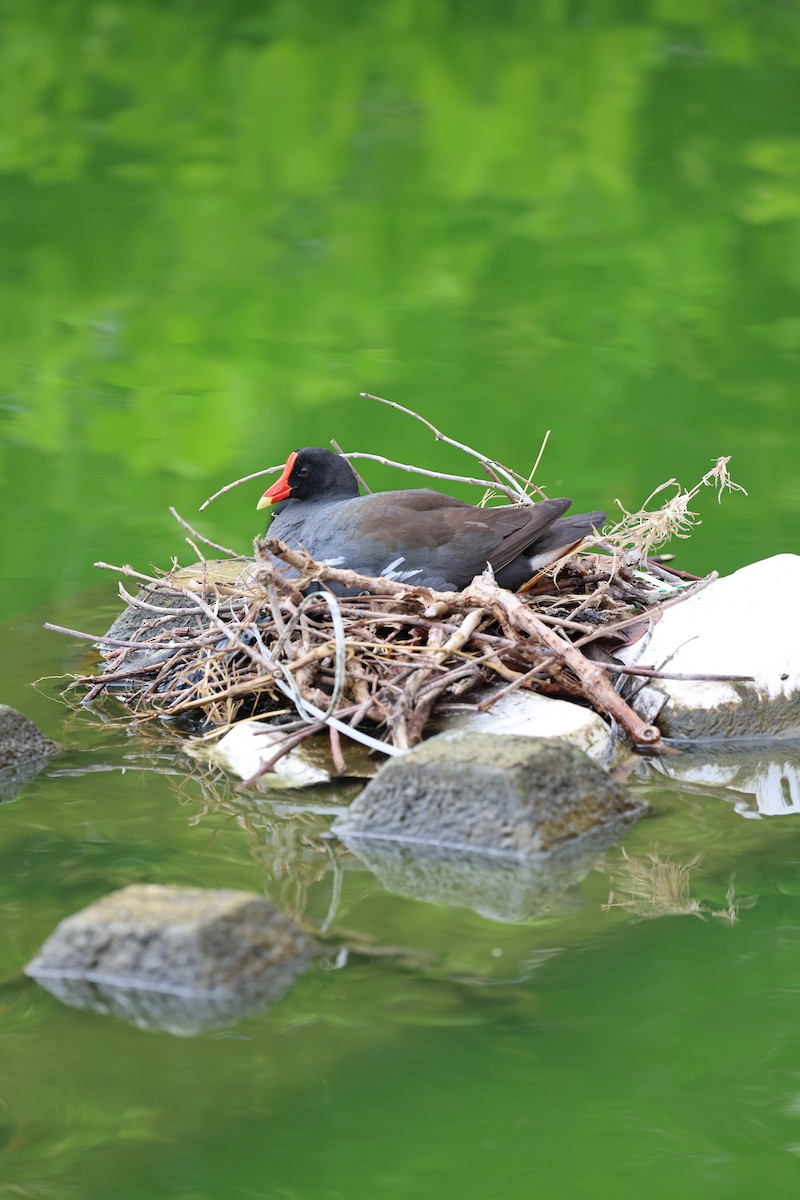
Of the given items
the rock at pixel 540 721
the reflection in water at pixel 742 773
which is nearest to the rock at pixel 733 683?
the reflection in water at pixel 742 773

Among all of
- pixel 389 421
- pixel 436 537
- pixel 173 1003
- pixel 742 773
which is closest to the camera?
pixel 173 1003

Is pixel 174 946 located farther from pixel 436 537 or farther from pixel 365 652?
pixel 436 537

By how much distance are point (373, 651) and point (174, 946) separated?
156 centimetres

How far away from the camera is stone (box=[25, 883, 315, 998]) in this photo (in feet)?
11.4

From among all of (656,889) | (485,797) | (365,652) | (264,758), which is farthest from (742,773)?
(264,758)

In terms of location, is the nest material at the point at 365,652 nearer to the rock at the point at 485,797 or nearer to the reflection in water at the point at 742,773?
the reflection in water at the point at 742,773

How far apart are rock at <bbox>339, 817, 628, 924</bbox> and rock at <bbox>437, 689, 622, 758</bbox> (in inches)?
16.9

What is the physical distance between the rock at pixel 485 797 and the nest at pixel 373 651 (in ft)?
0.76

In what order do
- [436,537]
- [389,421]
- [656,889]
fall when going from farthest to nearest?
[389,421] → [436,537] → [656,889]

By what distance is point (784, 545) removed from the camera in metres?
7.17

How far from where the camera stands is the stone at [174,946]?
3465 millimetres

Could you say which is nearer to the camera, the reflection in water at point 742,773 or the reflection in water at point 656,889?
the reflection in water at point 656,889

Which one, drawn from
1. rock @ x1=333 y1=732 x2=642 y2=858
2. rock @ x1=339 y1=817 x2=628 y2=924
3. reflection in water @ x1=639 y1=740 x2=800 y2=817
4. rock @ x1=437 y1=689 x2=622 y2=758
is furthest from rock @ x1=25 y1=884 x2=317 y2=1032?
reflection in water @ x1=639 y1=740 x2=800 y2=817

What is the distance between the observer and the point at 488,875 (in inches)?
162
